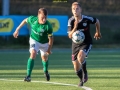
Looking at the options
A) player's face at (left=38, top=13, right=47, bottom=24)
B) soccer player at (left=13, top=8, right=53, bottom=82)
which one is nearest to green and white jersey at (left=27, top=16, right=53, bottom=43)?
soccer player at (left=13, top=8, right=53, bottom=82)

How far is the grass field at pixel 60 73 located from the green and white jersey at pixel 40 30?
987 mm

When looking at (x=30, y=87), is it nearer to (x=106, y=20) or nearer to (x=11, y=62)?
(x=11, y=62)

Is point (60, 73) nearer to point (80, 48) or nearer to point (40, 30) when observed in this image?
point (40, 30)

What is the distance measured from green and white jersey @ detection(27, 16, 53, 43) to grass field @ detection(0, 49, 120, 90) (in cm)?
99

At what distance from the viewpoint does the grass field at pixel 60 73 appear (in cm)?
1338

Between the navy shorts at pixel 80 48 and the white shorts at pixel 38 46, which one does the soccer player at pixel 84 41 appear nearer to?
the navy shorts at pixel 80 48

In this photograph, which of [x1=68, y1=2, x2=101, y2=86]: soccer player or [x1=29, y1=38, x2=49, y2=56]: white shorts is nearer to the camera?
[x1=68, y1=2, x2=101, y2=86]: soccer player

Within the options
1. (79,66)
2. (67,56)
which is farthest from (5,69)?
(67,56)

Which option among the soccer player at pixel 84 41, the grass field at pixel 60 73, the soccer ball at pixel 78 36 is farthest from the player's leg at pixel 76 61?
the grass field at pixel 60 73

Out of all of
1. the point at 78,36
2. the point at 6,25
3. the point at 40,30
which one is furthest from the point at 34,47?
the point at 6,25

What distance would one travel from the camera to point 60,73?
16656mm

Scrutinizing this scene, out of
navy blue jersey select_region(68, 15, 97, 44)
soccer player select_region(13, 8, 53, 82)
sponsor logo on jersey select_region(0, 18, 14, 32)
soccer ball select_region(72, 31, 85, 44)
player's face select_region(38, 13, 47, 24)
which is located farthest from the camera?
sponsor logo on jersey select_region(0, 18, 14, 32)

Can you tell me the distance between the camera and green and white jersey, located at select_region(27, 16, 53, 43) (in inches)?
561

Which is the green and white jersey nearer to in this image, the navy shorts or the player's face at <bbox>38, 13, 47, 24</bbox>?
the player's face at <bbox>38, 13, 47, 24</bbox>
